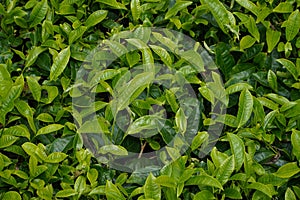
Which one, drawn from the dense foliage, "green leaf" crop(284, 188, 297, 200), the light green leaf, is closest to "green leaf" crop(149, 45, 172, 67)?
the dense foliage

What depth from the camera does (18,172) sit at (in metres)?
1.46

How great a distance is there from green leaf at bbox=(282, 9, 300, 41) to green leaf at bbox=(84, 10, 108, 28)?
66cm

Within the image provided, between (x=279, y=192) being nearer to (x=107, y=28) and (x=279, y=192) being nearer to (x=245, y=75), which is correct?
(x=245, y=75)

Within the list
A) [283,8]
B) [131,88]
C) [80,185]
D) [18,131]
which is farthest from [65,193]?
[283,8]

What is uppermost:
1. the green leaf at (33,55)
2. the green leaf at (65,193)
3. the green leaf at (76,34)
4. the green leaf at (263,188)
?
the green leaf at (76,34)

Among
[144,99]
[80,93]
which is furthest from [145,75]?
[80,93]

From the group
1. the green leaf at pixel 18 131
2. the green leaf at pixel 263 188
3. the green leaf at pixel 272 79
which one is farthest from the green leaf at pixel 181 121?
the green leaf at pixel 18 131

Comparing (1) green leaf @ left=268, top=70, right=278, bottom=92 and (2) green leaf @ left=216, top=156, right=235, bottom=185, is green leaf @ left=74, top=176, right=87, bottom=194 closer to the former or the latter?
(2) green leaf @ left=216, top=156, right=235, bottom=185

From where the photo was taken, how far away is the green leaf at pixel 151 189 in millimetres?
1367

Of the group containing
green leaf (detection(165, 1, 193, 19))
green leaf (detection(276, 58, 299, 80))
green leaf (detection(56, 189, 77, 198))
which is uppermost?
green leaf (detection(165, 1, 193, 19))

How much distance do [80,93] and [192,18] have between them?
0.52 metres

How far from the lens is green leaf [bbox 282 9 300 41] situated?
1747 mm

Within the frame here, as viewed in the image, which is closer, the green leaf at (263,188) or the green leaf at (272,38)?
the green leaf at (263,188)

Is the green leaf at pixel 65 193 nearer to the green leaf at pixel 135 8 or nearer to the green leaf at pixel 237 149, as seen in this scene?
the green leaf at pixel 237 149
